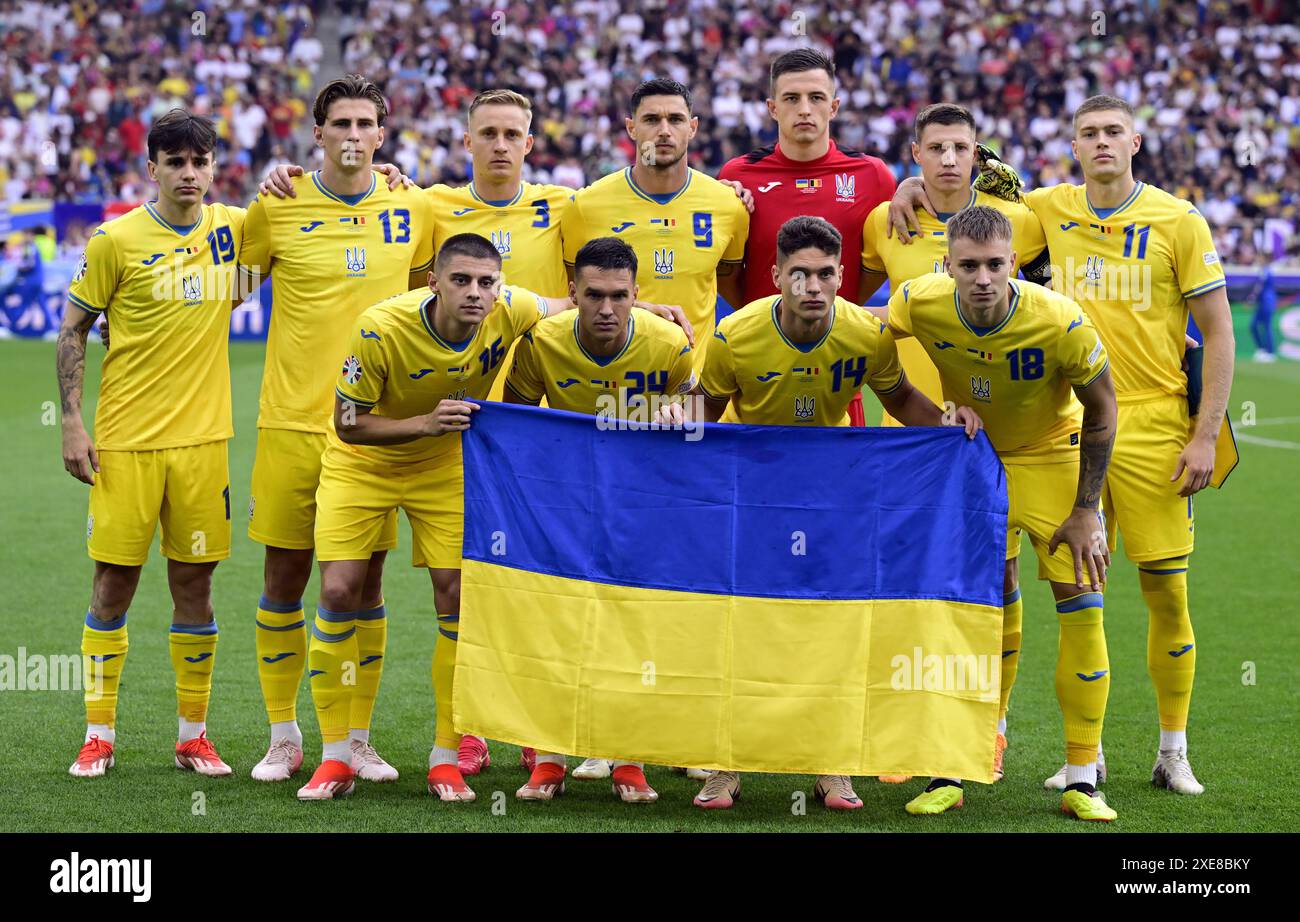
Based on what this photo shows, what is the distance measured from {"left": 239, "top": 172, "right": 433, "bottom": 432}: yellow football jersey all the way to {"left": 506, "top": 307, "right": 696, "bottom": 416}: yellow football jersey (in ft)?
2.67

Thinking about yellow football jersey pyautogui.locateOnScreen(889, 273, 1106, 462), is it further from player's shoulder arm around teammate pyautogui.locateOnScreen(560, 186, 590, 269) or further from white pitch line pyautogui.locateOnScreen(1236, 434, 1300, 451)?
white pitch line pyautogui.locateOnScreen(1236, 434, 1300, 451)

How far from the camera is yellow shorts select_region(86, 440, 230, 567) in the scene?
20.4 feet

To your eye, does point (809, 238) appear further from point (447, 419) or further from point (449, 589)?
point (449, 589)

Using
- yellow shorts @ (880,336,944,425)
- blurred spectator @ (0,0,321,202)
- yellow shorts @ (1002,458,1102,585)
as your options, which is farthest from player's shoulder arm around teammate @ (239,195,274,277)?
blurred spectator @ (0,0,321,202)

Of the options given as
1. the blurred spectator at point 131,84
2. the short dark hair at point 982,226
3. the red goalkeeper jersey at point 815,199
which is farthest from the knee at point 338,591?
the blurred spectator at point 131,84

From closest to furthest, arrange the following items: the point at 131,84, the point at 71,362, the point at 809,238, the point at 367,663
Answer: the point at 809,238 → the point at 71,362 → the point at 367,663 → the point at 131,84

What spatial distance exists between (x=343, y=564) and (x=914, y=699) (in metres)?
2.20

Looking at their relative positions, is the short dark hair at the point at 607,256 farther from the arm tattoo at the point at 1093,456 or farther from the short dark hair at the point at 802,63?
the arm tattoo at the point at 1093,456

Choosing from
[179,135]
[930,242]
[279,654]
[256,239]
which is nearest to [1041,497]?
[930,242]

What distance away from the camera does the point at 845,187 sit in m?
6.81

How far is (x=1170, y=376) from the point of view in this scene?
615cm

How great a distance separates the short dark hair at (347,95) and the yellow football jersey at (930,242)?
213 cm

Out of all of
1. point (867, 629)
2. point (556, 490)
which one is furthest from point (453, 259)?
point (867, 629)

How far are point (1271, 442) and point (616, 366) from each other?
12.2m
